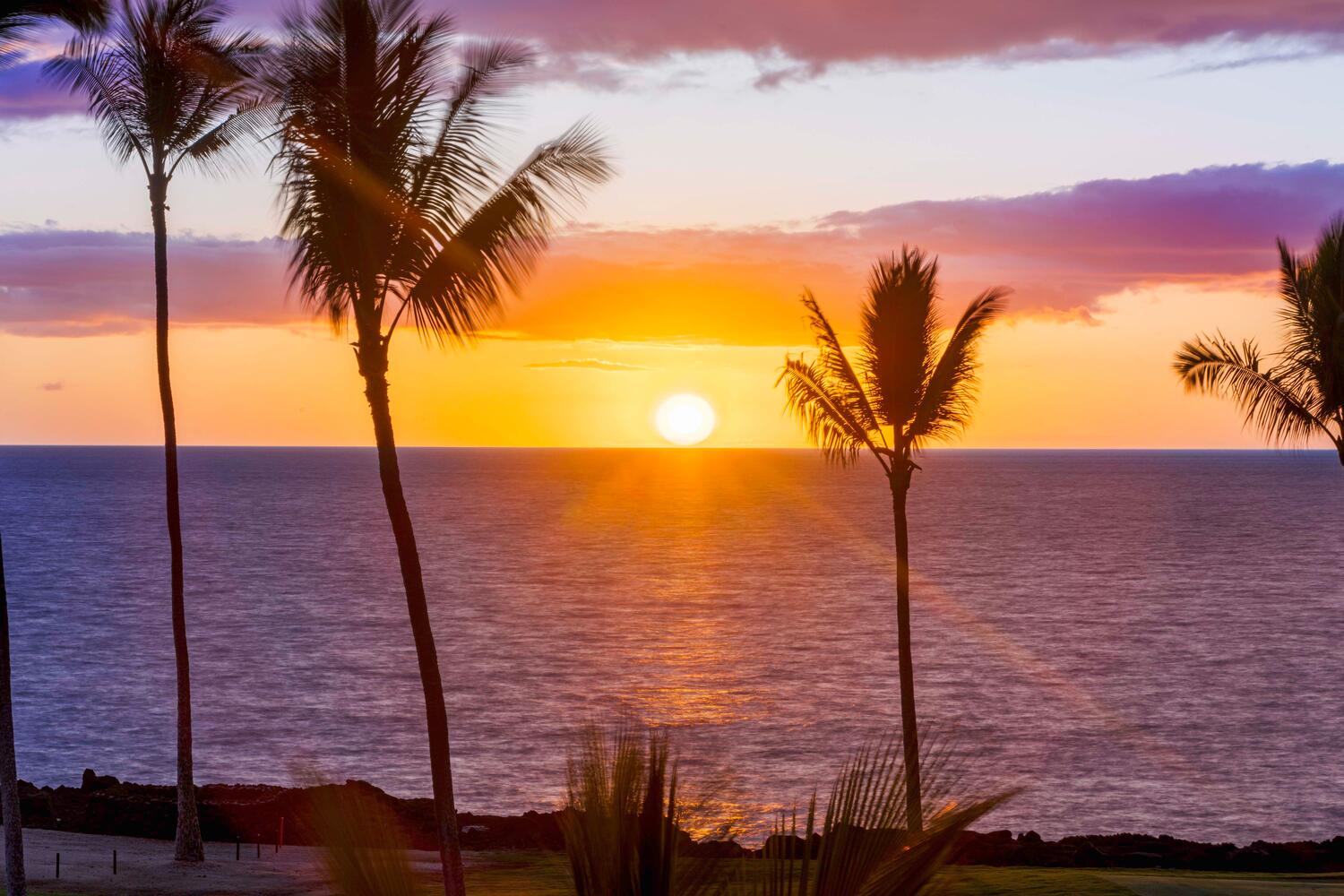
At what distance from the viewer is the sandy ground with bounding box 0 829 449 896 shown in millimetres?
22859

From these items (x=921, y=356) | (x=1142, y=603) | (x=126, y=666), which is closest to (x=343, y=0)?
(x=921, y=356)

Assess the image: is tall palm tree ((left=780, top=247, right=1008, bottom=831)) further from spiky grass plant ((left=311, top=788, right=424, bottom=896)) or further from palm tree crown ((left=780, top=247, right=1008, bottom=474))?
spiky grass plant ((left=311, top=788, right=424, bottom=896))

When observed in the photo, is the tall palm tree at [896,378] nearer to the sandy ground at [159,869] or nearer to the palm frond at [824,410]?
the palm frond at [824,410]

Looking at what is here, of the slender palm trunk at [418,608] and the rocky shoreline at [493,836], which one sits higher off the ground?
the slender palm trunk at [418,608]

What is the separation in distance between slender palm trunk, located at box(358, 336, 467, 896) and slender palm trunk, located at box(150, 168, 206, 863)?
8.79m

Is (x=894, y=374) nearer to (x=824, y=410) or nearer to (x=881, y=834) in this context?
(x=824, y=410)

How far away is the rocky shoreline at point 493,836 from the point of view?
2869 centimetres

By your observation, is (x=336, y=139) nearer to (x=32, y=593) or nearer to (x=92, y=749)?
(x=92, y=749)

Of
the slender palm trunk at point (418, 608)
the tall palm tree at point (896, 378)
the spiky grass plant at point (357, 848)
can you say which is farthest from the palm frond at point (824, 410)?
the spiky grass plant at point (357, 848)

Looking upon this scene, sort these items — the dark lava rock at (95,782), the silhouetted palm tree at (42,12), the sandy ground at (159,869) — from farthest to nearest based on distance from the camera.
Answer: the dark lava rock at (95,782), the sandy ground at (159,869), the silhouetted palm tree at (42,12)

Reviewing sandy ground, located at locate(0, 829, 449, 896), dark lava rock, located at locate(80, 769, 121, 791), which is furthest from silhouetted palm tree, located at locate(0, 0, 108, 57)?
dark lava rock, located at locate(80, 769, 121, 791)

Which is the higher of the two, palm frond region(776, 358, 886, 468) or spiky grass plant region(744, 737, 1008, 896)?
palm frond region(776, 358, 886, 468)

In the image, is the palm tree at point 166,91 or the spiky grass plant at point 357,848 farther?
the palm tree at point 166,91

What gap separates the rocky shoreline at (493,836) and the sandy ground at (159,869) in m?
1.42
